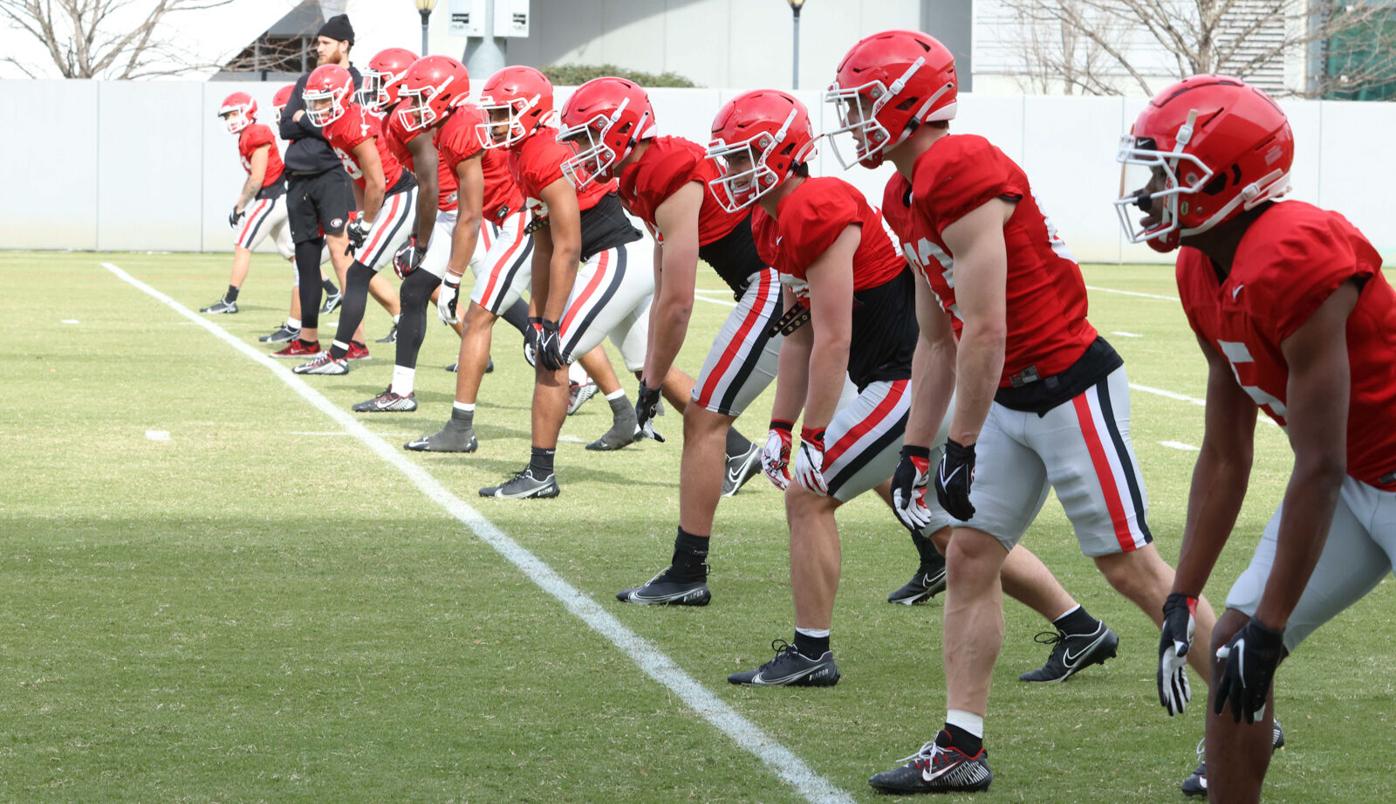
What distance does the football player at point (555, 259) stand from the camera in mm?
8562

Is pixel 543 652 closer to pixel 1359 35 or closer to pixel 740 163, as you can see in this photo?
pixel 740 163

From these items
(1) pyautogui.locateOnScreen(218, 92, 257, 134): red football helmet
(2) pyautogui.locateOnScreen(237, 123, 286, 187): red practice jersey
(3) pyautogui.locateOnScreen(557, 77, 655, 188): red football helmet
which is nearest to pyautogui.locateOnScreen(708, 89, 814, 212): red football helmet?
(3) pyautogui.locateOnScreen(557, 77, 655, 188): red football helmet

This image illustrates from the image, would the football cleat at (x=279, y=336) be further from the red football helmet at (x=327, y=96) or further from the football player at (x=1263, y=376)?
Answer: the football player at (x=1263, y=376)

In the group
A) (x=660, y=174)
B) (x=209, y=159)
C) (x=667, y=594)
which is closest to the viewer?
(x=667, y=594)

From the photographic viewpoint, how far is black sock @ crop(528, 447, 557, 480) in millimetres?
8609

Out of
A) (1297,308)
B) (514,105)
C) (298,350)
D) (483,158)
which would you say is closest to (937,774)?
(1297,308)

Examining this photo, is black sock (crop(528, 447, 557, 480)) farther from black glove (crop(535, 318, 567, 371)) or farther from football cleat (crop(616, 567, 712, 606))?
football cleat (crop(616, 567, 712, 606))

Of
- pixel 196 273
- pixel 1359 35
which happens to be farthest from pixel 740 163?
pixel 1359 35

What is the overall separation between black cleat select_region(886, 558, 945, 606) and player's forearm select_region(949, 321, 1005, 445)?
223 cm

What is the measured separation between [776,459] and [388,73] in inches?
247

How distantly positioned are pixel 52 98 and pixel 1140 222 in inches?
1104

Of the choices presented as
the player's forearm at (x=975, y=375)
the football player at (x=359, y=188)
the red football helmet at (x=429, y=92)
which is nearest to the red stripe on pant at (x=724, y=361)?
the player's forearm at (x=975, y=375)

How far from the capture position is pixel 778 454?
225 inches

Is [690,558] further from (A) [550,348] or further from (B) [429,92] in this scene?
(B) [429,92]
